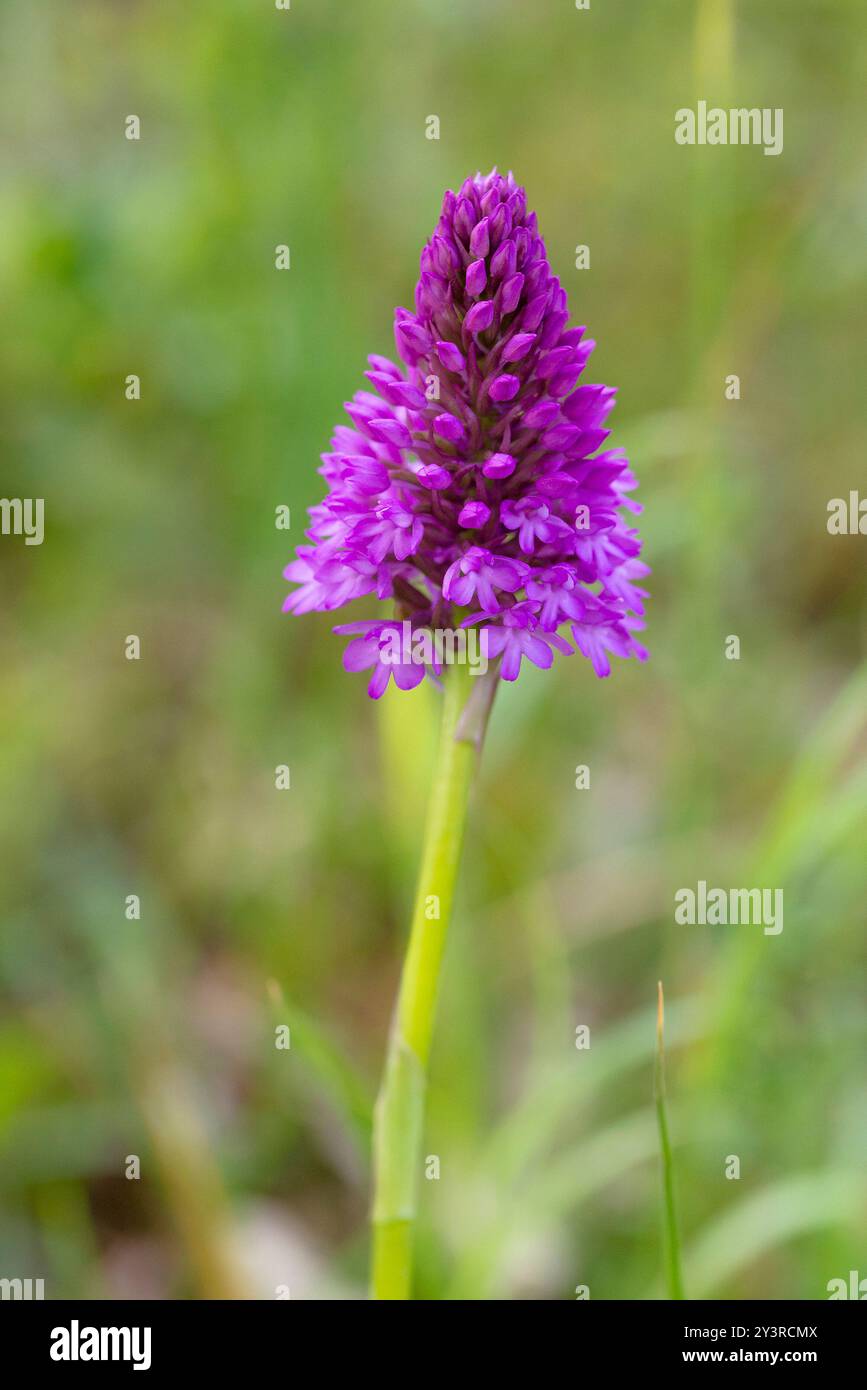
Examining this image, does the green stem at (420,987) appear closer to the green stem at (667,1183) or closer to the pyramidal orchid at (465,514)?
the pyramidal orchid at (465,514)

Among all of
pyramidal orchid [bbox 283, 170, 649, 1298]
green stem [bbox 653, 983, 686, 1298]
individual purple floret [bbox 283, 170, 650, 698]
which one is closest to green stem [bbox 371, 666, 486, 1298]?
pyramidal orchid [bbox 283, 170, 649, 1298]

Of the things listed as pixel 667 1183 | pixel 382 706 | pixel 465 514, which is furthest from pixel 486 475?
pixel 382 706

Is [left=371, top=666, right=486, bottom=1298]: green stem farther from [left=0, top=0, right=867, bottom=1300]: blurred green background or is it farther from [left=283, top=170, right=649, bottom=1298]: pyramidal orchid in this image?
[left=0, top=0, right=867, bottom=1300]: blurred green background

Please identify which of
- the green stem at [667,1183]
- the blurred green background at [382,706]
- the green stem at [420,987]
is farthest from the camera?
the blurred green background at [382,706]

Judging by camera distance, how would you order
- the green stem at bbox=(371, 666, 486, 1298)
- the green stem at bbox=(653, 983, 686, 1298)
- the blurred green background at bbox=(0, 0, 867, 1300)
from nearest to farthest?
the green stem at bbox=(653, 983, 686, 1298), the green stem at bbox=(371, 666, 486, 1298), the blurred green background at bbox=(0, 0, 867, 1300)

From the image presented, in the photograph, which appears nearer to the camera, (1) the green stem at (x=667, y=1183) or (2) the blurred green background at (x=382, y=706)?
(1) the green stem at (x=667, y=1183)

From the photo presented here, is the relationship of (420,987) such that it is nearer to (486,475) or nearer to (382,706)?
(486,475)

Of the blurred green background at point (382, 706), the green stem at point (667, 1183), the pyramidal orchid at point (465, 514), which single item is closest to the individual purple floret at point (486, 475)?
the pyramidal orchid at point (465, 514)
